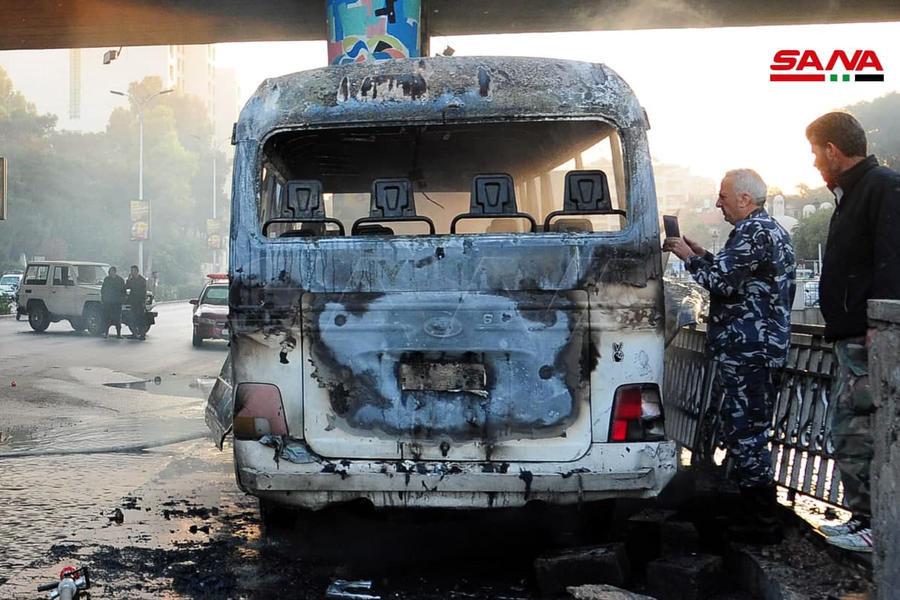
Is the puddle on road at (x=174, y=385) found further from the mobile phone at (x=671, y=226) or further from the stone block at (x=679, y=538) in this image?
the stone block at (x=679, y=538)

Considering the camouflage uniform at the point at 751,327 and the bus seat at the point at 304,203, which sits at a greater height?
the bus seat at the point at 304,203

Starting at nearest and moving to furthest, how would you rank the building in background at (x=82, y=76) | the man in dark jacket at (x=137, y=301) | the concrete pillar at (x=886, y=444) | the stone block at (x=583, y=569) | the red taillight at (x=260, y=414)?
1. the concrete pillar at (x=886, y=444)
2. the stone block at (x=583, y=569)
3. the red taillight at (x=260, y=414)
4. the man in dark jacket at (x=137, y=301)
5. the building in background at (x=82, y=76)

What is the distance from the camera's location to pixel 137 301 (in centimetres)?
2364

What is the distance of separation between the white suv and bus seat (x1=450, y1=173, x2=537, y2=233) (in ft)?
75.1

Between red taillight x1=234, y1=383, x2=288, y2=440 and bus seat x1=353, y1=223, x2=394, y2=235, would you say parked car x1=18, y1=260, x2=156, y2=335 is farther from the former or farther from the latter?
red taillight x1=234, y1=383, x2=288, y2=440

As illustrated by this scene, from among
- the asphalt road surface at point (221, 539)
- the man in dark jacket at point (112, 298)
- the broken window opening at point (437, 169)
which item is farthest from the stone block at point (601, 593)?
the man in dark jacket at point (112, 298)

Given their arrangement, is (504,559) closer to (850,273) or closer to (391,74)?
(850,273)

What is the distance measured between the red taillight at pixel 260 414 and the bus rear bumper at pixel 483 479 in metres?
0.16

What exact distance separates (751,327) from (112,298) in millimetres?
21627

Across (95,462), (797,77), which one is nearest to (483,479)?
(95,462)

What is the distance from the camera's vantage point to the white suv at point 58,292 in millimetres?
25750

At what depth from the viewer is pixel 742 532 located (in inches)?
179

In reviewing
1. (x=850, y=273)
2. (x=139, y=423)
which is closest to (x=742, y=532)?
(x=850, y=273)

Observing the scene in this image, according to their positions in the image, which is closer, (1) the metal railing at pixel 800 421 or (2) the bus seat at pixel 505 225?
(1) the metal railing at pixel 800 421
